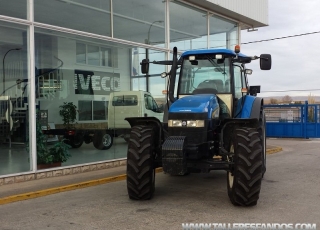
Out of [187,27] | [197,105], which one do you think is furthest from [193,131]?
[187,27]

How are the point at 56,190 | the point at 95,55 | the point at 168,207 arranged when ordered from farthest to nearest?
the point at 95,55 → the point at 56,190 → the point at 168,207

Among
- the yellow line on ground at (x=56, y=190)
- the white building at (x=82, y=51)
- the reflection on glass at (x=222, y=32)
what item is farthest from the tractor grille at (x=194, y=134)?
the reflection on glass at (x=222, y=32)

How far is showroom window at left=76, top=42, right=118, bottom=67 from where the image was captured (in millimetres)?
10148

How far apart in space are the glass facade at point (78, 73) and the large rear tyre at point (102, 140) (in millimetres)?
28

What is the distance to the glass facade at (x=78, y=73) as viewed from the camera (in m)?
8.60

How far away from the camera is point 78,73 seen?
10.3 m

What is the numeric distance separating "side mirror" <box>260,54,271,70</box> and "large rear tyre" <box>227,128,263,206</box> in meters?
1.96

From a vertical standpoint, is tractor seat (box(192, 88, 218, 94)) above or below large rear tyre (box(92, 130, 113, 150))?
above

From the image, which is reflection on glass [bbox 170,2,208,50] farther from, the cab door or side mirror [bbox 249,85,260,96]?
side mirror [bbox 249,85,260,96]

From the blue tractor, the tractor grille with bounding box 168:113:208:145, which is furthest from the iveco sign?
the tractor grille with bounding box 168:113:208:145

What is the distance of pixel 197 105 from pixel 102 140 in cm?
463

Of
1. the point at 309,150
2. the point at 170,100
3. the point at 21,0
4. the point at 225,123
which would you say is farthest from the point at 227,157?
the point at 309,150

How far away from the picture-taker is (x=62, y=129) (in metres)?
9.90

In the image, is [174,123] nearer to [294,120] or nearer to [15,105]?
[15,105]
